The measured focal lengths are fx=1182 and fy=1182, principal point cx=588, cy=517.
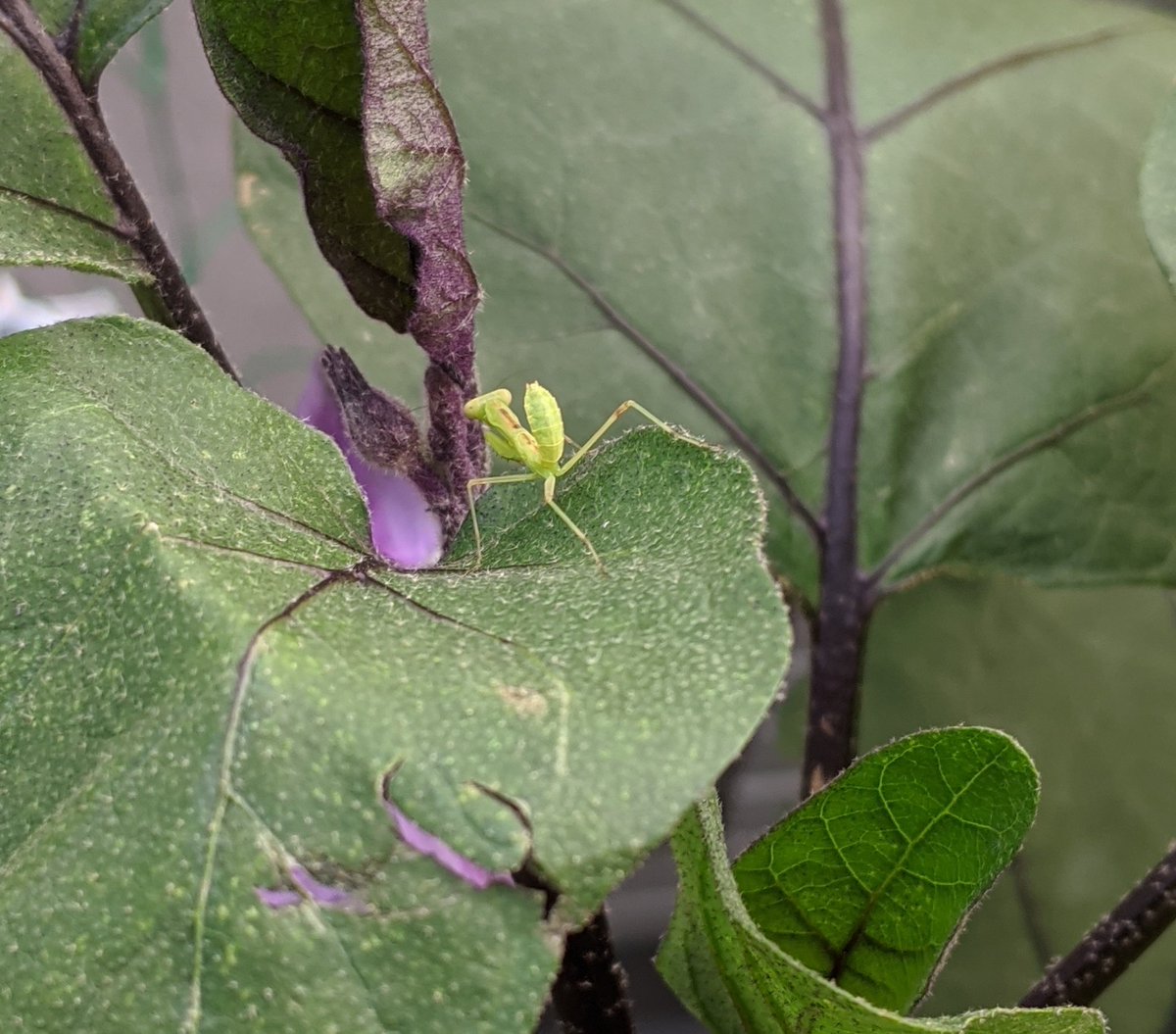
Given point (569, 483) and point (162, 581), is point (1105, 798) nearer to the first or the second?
point (569, 483)

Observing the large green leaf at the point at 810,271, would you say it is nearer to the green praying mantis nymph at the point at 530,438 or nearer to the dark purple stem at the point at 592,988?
the green praying mantis nymph at the point at 530,438

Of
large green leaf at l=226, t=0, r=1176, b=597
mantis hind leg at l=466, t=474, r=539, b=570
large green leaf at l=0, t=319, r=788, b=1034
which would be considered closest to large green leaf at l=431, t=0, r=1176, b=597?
large green leaf at l=226, t=0, r=1176, b=597

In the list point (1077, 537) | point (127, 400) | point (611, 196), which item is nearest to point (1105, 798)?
point (1077, 537)

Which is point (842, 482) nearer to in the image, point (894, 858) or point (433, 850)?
point (894, 858)

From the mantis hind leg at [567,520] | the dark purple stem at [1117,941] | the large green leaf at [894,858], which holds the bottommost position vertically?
the dark purple stem at [1117,941]

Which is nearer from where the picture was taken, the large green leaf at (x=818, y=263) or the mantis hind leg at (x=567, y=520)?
the mantis hind leg at (x=567, y=520)

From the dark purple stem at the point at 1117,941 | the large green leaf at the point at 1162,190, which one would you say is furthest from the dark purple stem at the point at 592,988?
the large green leaf at the point at 1162,190
